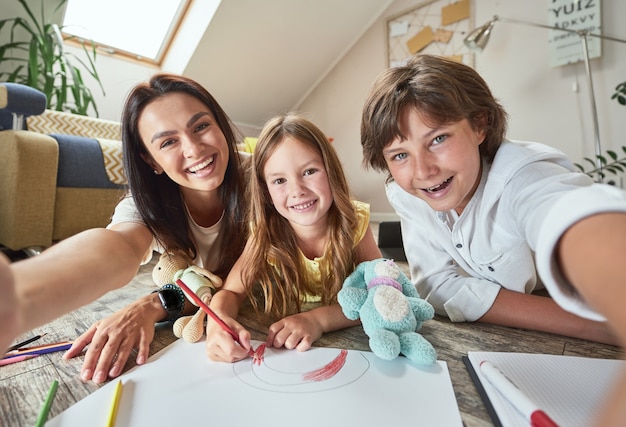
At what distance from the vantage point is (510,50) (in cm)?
228

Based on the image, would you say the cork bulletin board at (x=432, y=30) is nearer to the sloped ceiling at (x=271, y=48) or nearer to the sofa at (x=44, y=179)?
the sloped ceiling at (x=271, y=48)

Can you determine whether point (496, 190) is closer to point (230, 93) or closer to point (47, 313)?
point (47, 313)

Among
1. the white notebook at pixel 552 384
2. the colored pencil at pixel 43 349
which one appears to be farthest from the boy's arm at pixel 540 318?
the colored pencil at pixel 43 349

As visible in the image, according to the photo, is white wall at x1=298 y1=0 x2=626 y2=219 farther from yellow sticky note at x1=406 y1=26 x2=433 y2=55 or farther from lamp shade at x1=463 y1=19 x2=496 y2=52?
lamp shade at x1=463 y1=19 x2=496 y2=52

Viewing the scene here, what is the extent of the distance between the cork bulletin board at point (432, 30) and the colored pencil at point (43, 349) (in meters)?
2.47

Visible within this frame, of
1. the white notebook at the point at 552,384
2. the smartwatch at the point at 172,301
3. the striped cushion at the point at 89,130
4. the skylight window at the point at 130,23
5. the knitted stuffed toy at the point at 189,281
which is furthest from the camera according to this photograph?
the skylight window at the point at 130,23

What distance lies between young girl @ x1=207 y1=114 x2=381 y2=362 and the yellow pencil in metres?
0.26

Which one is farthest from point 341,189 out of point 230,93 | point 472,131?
point 230,93

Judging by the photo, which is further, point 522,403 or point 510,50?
point 510,50

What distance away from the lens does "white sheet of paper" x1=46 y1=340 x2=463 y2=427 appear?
1.25ft

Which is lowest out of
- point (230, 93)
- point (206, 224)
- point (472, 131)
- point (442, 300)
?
point (442, 300)

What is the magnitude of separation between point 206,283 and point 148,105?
0.43 meters

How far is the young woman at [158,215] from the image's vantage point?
0.45 meters

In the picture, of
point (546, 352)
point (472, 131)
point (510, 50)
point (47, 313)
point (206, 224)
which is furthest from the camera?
point (510, 50)
